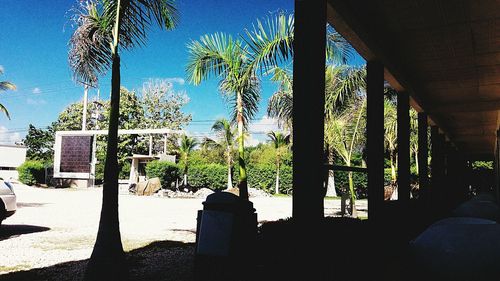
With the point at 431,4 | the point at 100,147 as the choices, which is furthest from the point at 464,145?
the point at 100,147

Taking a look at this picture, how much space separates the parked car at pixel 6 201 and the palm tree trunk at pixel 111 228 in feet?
13.7

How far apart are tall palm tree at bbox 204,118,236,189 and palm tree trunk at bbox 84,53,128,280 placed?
21775mm

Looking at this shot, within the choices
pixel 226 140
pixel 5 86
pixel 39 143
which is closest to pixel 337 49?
pixel 5 86

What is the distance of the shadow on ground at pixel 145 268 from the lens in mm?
4738

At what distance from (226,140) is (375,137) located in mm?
29525

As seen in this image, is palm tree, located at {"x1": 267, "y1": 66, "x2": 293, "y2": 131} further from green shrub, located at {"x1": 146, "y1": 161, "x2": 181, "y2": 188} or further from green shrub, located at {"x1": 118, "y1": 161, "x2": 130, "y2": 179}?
green shrub, located at {"x1": 118, "y1": 161, "x2": 130, "y2": 179}

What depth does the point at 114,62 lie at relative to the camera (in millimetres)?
4957

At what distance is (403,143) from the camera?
298 inches

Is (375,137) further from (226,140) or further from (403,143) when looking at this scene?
(226,140)

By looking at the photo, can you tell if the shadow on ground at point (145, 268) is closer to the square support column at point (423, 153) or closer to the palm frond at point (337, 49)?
the palm frond at point (337, 49)

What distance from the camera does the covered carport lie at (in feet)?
10.1

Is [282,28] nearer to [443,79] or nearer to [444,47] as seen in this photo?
[444,47]

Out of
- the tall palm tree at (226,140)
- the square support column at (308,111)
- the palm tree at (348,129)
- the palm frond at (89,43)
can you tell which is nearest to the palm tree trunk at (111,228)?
the palm frond at (89,43)

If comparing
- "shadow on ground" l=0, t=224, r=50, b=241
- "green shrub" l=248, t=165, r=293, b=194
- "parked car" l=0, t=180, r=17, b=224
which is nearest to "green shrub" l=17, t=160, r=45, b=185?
"green shrub" l=248, t=165, r=293, b=194
